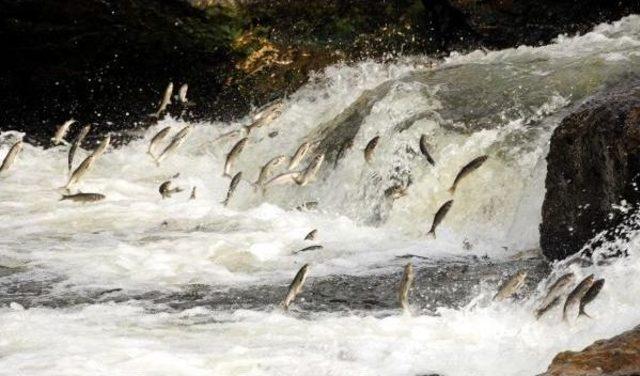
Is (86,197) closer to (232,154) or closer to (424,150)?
(232,154)

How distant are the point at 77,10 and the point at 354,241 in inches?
250

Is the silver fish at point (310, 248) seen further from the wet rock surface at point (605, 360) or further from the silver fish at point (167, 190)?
the wet rock surface at point (605, 360)

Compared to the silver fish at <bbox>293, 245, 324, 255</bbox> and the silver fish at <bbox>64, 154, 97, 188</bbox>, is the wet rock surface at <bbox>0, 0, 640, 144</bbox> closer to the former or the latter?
the silver fish at <bbox>64, 154, 97, 188</bbox>

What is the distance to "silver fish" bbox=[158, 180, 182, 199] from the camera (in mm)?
9820

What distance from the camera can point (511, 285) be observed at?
19.4 ft

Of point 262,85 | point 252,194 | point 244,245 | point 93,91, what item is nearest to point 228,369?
point 244,245

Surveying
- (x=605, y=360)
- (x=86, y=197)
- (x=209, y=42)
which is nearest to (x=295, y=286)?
(x=605, y=360)

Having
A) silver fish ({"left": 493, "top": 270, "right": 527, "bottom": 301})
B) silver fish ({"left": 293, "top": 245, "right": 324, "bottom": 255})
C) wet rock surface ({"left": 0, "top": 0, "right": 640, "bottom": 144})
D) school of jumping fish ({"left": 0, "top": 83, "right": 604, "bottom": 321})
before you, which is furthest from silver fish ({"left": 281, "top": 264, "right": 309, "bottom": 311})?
wet rock surface ({"left": 0, "top": 0, "right": 640, "bottom": 144})

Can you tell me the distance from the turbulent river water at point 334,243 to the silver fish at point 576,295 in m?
0.09

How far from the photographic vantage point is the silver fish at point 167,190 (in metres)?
9.82

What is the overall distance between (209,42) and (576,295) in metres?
8.88

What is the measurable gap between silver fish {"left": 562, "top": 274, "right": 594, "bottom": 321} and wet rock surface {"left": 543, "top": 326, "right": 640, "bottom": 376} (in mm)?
1080

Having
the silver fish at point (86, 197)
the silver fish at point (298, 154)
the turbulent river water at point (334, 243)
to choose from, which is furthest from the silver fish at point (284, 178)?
the silver fish at point (86, 197)

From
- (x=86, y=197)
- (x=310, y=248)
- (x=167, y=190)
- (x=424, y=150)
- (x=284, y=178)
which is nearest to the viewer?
(x=310, y=248)
